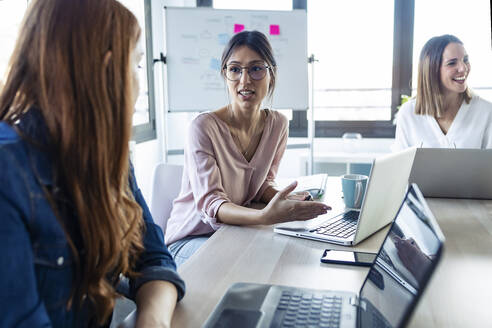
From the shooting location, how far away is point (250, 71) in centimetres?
163

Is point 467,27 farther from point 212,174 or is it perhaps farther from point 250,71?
point 212,174

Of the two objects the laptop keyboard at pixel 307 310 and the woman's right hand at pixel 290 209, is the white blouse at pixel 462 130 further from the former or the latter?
the laptop keyboard at pixel 307 310

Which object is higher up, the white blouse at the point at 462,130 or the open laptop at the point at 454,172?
the white blouse at the point at 462,130

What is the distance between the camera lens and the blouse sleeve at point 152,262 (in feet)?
2.69

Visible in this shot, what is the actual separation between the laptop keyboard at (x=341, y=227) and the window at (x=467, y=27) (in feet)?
7.95

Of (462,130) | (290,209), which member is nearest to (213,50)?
(462,130)

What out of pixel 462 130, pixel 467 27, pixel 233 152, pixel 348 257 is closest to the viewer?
pixel 348 257

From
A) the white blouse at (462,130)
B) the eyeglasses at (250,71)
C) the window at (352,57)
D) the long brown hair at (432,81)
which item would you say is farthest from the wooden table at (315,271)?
the window at (352,57)

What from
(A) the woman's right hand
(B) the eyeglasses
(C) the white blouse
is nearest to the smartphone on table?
(A) the woman's right hand

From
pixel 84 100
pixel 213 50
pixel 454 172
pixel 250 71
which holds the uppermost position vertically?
pixel 213 50

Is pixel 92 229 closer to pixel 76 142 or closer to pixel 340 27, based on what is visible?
pixel 76 142

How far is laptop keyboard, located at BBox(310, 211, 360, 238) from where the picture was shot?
1151 mm

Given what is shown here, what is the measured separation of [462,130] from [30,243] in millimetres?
1874

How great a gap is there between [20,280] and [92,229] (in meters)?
0.12
